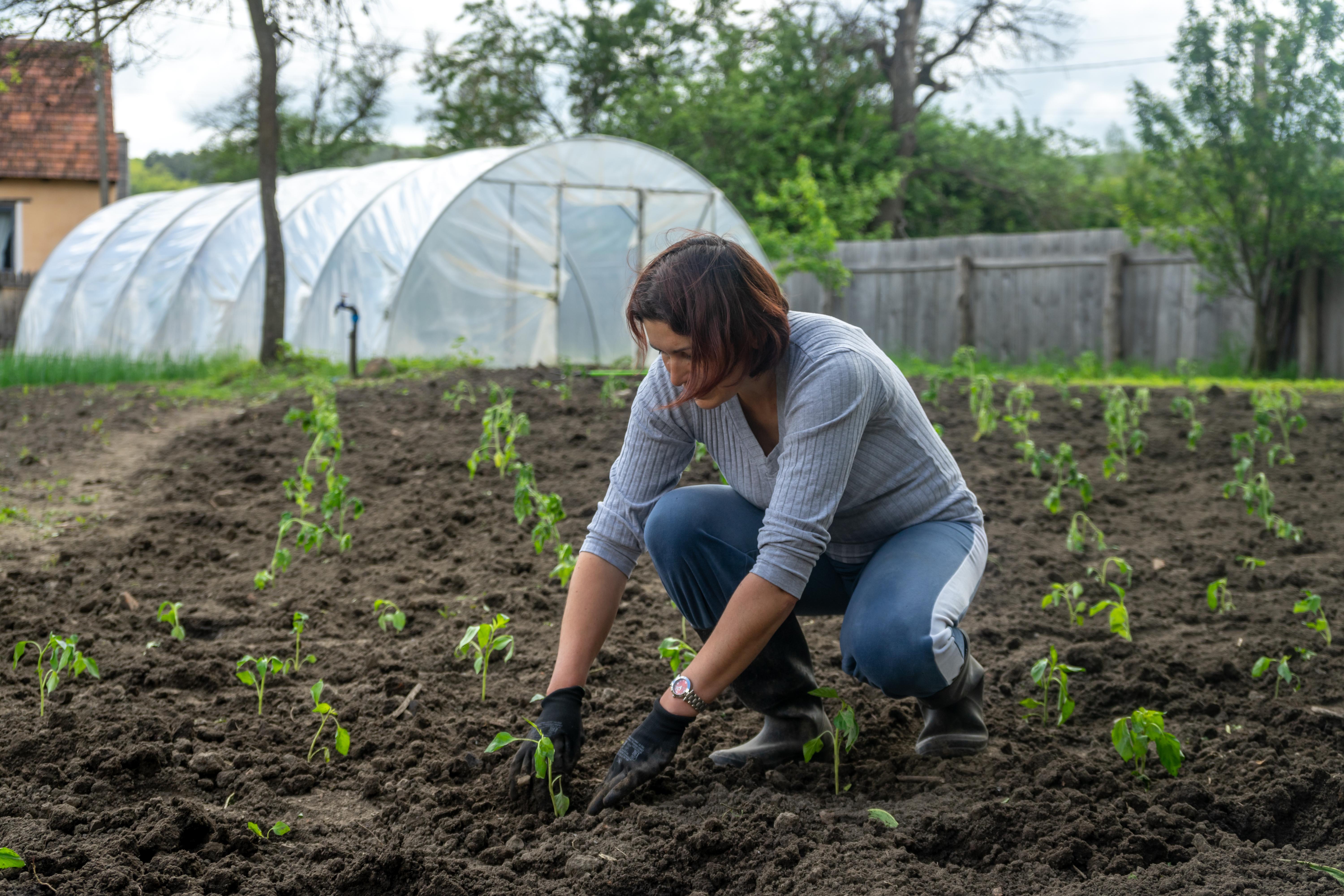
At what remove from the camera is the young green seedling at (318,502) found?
10.6 ft

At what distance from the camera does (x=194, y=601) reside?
10.4 feet

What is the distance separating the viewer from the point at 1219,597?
3.12 meters

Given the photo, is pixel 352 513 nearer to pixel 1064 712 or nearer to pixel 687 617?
pixel 687 617

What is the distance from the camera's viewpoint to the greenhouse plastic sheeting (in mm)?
9570

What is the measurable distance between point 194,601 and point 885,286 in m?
11.2

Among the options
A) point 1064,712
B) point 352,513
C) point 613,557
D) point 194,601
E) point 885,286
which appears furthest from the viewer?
point 885,286

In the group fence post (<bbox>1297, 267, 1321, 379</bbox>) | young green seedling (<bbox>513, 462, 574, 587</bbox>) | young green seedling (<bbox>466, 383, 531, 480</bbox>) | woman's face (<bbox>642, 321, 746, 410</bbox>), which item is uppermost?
fence post (<bbox>1297, 267, 1321, 379</bbox>)

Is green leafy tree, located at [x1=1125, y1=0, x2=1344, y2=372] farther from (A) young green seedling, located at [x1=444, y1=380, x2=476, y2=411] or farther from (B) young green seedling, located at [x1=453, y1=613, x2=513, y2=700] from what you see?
(B) young green seedling, located at [x1=453, y1=613, x2=513, y2=700]

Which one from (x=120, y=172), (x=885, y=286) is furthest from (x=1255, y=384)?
(x=120, y=172)

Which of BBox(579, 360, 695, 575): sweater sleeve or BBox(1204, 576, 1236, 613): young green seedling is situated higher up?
BBox(579, 360, 695, 575): sweater sleeve

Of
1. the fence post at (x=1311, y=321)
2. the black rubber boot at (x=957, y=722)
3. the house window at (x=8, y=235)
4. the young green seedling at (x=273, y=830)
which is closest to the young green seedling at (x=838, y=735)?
the black rubber boot at (x=957, y=722)

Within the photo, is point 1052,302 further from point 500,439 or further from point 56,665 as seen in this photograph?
point 56,665

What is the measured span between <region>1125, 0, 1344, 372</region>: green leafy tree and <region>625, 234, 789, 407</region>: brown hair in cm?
890

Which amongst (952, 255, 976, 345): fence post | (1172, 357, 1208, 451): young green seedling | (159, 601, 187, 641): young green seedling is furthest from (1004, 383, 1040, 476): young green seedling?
(952, 255, 976, 345): fence post
